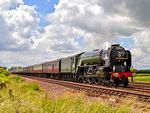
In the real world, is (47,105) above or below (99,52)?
below

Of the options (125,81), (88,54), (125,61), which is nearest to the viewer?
(125,81)

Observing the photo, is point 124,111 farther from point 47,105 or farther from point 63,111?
point 47,105

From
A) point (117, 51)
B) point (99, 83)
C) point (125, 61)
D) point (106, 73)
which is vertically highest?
point (117, 51)

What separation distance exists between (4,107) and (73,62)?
17214mm

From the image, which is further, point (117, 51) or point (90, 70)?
point (90, 70)

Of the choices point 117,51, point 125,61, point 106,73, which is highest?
point 117,51

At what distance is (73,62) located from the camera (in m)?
22.4

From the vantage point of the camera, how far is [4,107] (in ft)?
17.4

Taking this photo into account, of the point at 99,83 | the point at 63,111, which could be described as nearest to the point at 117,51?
the point at 99,83

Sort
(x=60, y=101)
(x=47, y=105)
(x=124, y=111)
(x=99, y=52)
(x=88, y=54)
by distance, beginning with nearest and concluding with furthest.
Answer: (x=124, y=111), (x=47, y=105), (x=60, y=101), (x=99, y=52), (x=88, y=54)

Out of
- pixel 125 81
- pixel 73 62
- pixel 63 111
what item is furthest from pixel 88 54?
pixel 63 111

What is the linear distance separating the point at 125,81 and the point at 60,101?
9.54 meters

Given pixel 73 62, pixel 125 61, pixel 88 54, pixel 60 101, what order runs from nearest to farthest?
pixel 60 101, pixel 125 61, pixel 88 54, pixel 73 62

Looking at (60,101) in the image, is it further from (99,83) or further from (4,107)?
(99,83)
